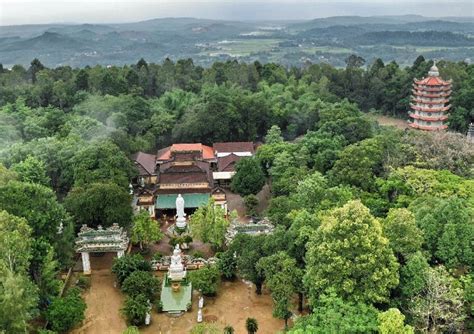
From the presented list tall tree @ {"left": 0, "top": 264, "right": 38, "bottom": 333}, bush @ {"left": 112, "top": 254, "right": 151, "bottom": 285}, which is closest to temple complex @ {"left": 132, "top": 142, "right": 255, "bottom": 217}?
bush @ {"left": 112, "top": 254, "right": 151, "bottom": 285}

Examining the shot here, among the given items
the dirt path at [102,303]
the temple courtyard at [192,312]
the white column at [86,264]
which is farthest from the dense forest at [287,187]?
the white column at [86,264]

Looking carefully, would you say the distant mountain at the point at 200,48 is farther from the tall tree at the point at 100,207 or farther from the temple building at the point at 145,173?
the tall tree at the point at 100,207

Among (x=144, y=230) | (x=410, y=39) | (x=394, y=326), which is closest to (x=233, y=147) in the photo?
(x=144, y=230)

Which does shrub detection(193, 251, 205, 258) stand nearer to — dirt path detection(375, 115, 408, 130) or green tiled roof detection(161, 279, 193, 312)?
green tiled roof detection(161, 279, 193, 312)

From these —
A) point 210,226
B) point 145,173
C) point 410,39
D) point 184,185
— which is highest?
point 410,39

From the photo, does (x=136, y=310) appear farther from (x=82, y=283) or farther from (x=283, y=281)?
(x=283, y=281)
